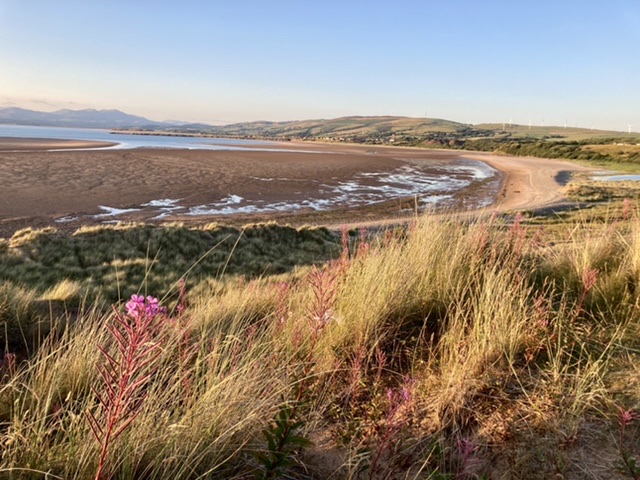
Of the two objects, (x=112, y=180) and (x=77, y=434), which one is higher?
(x=77, y=434)

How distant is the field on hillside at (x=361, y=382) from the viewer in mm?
1630

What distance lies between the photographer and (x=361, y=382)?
251cm

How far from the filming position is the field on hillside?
1.63 metres

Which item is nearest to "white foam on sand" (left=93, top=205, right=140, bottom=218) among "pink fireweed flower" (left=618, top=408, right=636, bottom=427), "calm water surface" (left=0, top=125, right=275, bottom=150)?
"pink fireweed flower" (left=618, top=408, right=636, bottom=427)

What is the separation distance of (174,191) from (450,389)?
26.8 m

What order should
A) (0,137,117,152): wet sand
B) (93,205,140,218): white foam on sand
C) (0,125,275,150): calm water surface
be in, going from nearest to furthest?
(93,205,140,218): white foam on sand, (0,137,117,152): wet sand, (0,125,275,150): calm water surface

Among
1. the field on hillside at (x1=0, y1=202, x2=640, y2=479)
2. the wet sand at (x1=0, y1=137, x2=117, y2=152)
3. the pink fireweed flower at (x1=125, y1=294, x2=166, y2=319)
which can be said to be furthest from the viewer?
the wet sand at (x1=0, y1=137, x2=117, y2=152)

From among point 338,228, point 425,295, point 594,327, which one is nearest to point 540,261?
point 594,327

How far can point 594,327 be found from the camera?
124 inches

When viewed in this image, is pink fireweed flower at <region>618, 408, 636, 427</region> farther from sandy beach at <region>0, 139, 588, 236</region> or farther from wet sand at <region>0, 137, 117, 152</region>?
wet sand at <region>0, 137, 117, 152</region>

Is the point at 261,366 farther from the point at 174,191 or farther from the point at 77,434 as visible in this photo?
the point at 174,191

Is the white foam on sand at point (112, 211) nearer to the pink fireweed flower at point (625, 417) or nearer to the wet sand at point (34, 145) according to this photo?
the pink fireweed flower at point (625, 417)

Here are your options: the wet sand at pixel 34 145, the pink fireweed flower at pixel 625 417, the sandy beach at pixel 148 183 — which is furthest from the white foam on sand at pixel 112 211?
the wet sand at pixel 34 145

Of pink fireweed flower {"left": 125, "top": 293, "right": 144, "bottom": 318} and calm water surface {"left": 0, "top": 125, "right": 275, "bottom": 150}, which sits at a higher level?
pink fireweed flower {"left": 125, "top": 293, "right": 144, "bottom": 318}
